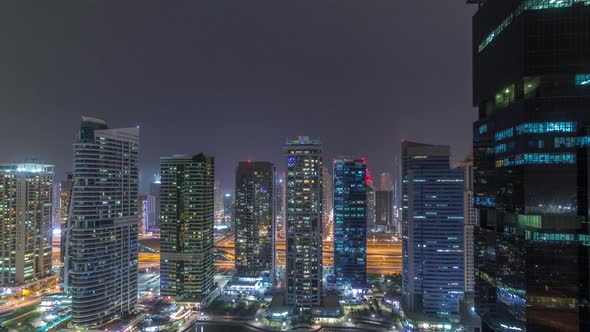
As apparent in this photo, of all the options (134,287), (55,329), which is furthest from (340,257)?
(55,329)

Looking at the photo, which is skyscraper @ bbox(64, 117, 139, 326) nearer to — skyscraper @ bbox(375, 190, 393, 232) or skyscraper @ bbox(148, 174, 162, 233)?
skyscraper @ bbox(148, 174, 162, 233)

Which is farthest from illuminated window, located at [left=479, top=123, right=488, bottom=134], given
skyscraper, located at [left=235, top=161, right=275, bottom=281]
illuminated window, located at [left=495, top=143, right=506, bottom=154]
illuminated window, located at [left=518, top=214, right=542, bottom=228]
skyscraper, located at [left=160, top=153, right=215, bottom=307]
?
skyscraper, located at [left=235, top=161, right=275, bottom=281]

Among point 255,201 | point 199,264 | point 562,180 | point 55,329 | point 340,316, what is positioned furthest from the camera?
point 255,201

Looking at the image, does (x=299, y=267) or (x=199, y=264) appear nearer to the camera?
(x=299, y=267)

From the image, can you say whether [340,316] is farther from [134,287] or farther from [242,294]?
[134,287]

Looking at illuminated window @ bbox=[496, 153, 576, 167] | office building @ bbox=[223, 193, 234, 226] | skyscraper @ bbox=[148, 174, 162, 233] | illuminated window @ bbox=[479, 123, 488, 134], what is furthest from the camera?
office building @ bbox=[223, 193, 234, 226]
